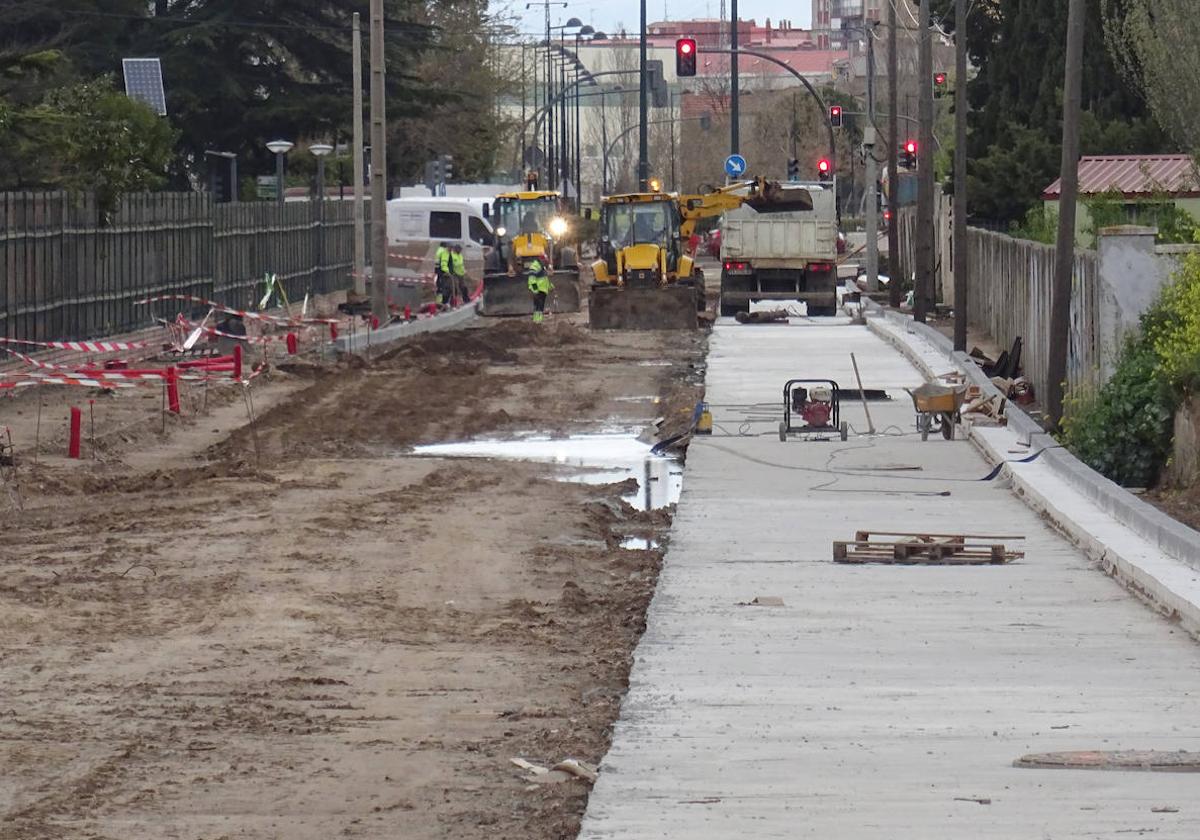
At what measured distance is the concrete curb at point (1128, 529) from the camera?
12.0 meters

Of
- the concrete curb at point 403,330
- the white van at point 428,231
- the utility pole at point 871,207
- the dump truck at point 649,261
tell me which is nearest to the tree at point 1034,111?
the utility pole at point 871,207

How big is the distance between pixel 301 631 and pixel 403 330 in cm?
2783

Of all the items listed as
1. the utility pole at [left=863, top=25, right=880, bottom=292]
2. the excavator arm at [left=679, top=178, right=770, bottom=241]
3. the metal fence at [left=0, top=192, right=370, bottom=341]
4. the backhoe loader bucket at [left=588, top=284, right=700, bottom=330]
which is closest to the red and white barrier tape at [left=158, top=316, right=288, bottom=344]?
the metal fence at [left=0, top=192, right=370, bottom=341]

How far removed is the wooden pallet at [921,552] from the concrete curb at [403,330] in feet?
72.5

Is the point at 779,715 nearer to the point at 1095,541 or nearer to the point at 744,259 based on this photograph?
the point at 1095,541

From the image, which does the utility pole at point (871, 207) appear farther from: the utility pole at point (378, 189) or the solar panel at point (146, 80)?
the utility pole at point (378, 189)

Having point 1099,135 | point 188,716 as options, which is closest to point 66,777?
point 188,716

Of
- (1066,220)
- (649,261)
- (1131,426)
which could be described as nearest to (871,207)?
(649,261)

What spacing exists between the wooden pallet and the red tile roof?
75.0ft

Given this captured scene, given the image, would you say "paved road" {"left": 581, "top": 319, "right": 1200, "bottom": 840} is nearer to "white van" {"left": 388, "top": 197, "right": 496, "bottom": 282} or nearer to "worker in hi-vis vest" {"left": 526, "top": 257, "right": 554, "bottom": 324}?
"worker in hi-vis vest" {"left": 526, "top": 257, "right": 554, "bottom": 324}

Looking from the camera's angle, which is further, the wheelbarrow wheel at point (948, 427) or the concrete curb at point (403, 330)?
the concrete curb at point (403, 330)

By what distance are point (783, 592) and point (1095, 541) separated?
2647mm

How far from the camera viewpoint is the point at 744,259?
48.6 meters

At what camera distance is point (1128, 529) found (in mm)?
14734
